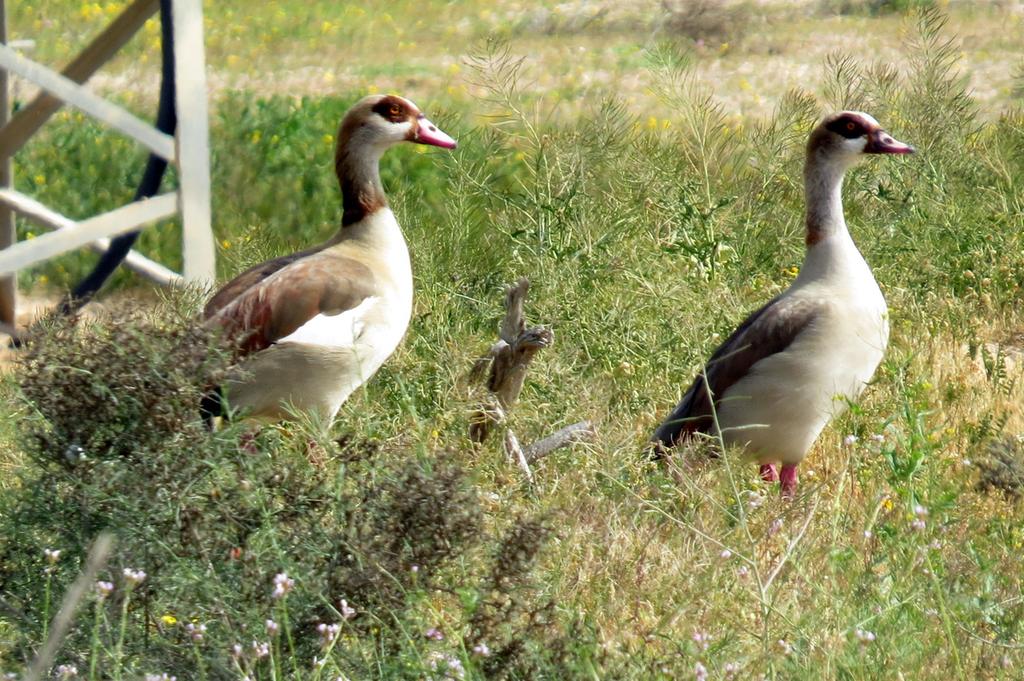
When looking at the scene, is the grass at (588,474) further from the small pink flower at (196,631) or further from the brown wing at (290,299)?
the brown wing at (290,299)

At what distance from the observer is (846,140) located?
5.84 meters

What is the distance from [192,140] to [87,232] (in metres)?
0.60

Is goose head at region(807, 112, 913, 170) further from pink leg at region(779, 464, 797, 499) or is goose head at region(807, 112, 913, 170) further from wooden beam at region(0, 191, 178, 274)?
wooden beam at region(0, 191, 178, 274)

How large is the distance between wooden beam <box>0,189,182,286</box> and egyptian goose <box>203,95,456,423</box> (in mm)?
981

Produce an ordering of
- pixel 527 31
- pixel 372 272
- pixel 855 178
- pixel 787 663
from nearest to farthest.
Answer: pixel 787 663, pixel 372 272, pixel 855 178, pixel 527 31

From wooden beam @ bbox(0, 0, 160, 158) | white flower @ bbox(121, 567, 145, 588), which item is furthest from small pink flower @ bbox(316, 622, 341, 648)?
wooden beam @ bbox(0, 0, 160, 158)

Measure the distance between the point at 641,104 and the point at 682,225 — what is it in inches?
340

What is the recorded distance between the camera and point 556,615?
3.44m

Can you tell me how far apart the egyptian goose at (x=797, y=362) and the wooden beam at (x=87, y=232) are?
7.66 feet

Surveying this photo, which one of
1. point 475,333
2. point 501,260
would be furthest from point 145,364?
point 501,260

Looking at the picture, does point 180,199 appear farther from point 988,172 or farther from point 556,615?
point 988,172

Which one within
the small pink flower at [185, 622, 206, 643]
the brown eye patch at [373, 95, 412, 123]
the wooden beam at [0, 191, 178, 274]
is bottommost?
the wooden beam at [0, 191, 178, 274]

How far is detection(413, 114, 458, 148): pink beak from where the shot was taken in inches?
A: 250

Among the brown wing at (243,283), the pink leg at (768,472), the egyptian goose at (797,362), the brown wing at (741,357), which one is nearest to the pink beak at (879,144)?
the egyptian goose at (797,362)
